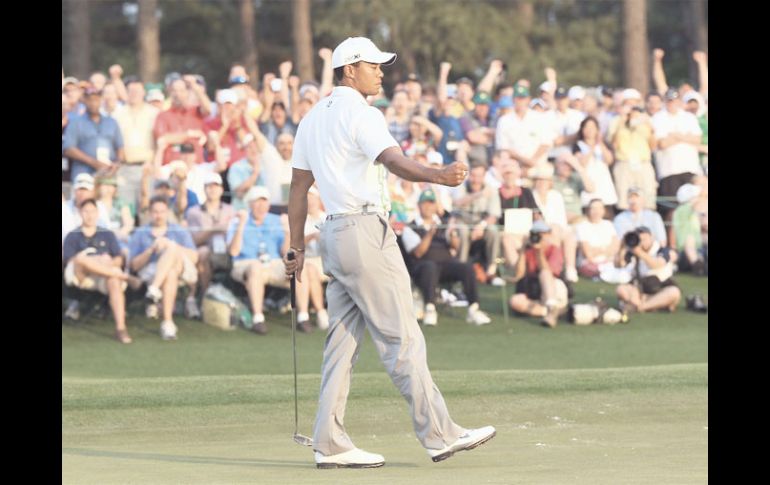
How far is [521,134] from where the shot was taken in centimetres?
1806

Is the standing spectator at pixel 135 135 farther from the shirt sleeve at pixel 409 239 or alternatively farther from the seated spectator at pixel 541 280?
the seated spectator at pixel 541 280

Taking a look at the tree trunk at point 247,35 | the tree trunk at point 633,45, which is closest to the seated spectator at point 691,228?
the tree trunk at point 633,45

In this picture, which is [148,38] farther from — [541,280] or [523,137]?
[541,280]

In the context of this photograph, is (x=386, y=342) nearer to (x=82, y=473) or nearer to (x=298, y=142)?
(x=298, y=142)

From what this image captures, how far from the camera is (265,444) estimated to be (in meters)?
8.66

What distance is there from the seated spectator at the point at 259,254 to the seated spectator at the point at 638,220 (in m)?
3.66

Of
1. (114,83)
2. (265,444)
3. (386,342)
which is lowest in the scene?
(265,444)

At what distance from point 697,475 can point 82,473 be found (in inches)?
109

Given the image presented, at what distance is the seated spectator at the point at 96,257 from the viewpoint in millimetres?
14945

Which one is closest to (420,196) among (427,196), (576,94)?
(427,196)

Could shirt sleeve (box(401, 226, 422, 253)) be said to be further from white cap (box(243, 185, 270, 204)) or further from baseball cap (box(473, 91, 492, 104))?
baseball cap (box(473, 91, 492, 104))

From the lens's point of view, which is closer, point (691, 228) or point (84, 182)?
point (84, 182)

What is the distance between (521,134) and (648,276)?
2342mm
